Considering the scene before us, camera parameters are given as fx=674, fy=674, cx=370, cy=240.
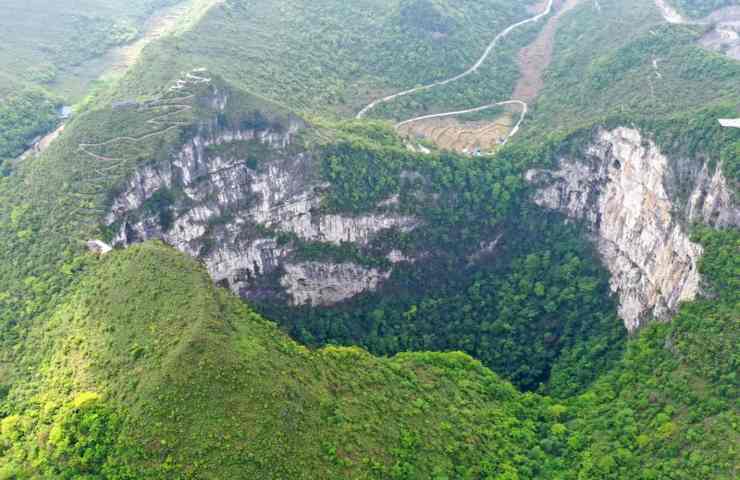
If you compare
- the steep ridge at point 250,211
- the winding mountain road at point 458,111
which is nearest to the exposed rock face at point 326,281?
the steep ridge at point 250,211

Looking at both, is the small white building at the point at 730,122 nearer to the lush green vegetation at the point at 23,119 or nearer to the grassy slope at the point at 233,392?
the grassy slope at the point at 233,392

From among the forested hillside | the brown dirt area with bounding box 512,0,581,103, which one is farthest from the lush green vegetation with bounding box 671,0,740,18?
the brown dirt area with bounding box 512,0,581,103

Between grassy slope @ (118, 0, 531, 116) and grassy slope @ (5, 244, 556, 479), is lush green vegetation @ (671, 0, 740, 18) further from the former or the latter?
grassy slope @ (5, 244, 556, 479)

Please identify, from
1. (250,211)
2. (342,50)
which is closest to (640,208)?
(250,211)

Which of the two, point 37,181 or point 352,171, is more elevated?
point 37,181

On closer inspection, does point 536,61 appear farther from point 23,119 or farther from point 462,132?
point 23,119

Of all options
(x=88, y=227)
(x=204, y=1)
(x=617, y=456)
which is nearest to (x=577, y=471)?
(x=617, y=456)

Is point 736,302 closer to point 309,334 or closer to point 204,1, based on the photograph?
point 309,334
